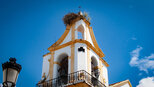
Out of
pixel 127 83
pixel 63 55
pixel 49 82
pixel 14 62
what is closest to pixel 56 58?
pixel 63 55

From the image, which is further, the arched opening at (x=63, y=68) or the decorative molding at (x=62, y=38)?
the decorative molding at (x=62, y=38)

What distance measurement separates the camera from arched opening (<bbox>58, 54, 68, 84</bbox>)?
1310 centimetres

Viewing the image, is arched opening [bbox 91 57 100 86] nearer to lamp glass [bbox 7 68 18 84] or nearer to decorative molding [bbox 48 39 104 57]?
decorative molding [bbox 48 39 104 57]

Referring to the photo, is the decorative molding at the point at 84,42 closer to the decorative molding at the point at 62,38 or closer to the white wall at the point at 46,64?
the decorative molding at the point at 62,38

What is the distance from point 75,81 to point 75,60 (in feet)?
5.67

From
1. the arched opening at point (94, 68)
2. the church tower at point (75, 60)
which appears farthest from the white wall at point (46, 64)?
the arched opening at point (94, 68)

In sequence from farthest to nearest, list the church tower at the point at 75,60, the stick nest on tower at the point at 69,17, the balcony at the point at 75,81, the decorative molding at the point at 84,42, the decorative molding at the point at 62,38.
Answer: the stick nest on tower at the point at 69,17 → the decorative molding at the point at 62,38 → the decorative molding at the point at 84,42 → the church tower at the point at 75,60 → the balcony at the point at 75,81

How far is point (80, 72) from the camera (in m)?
12.6

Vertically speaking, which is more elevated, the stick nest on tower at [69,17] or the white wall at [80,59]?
the stick nest on tower at [69,17]

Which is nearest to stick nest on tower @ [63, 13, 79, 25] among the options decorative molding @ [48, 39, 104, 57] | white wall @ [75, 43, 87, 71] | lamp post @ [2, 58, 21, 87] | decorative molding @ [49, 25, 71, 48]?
decorative molding @ [49, 25, 71, 48]

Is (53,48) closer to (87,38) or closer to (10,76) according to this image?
A: (87,38)

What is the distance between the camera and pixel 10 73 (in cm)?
559

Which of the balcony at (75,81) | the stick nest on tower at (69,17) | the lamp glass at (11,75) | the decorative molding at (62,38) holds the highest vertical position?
the stick nest on tower at (69,17)

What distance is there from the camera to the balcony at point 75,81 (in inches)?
465
